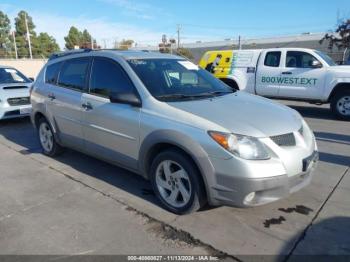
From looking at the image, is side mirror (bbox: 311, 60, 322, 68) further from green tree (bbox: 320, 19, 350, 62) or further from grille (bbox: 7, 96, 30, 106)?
green tree (bbox: 320, 19, 350, 62)

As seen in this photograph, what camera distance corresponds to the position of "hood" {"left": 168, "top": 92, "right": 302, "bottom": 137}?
3279 mm

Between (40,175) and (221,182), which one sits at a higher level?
(221,182)

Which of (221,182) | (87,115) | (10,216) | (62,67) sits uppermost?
(62,67)

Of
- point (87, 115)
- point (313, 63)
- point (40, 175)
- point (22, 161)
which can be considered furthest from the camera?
point (313, 63)

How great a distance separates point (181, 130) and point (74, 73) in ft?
8.00

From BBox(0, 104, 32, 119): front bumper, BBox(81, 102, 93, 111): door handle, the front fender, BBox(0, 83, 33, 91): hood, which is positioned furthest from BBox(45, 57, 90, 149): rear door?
BBox(0, 83, 33, 91): hood

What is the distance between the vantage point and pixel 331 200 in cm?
396

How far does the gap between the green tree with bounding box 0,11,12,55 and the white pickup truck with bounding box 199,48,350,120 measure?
194ft

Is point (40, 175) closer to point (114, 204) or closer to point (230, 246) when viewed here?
point (114, 204)

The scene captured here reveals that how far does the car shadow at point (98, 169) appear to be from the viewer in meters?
4.41

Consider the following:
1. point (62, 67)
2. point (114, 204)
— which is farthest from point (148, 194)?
point (62, 67)

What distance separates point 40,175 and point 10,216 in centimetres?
127

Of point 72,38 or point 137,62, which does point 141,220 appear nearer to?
point 137,62

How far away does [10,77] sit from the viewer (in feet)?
31.7
